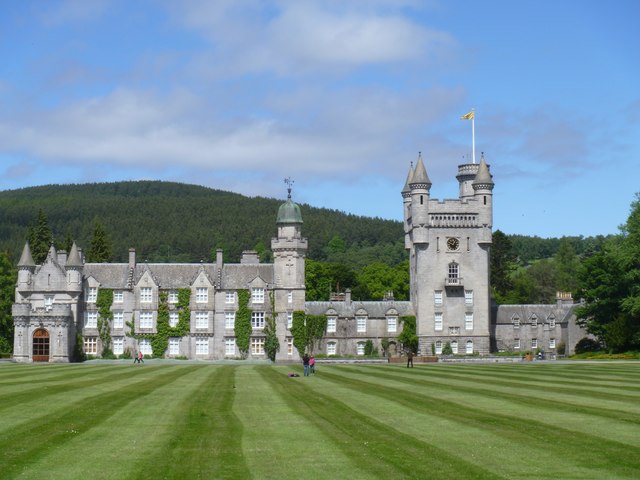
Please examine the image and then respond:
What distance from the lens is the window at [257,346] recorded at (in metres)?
90.8

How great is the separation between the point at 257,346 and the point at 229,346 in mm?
2599

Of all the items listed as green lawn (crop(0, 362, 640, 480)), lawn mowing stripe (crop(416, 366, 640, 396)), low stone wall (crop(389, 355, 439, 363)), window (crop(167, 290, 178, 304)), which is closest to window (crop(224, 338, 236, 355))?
window (crop(167, 290, 178, 304))

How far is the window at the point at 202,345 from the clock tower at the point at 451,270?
65.0 feet

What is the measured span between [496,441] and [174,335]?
72.0 metres

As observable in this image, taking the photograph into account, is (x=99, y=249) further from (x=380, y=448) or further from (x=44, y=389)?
(x=380, y=448)

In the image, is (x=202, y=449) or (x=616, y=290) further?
(x=616, y=290)

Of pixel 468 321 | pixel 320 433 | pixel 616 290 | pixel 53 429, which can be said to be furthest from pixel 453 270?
pixel 53 429

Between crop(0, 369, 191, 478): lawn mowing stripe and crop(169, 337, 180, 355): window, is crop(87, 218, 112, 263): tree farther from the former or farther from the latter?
crop(0, 369, 191, 478): lawn mowing stripe

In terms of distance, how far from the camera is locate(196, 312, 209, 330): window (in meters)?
91.1

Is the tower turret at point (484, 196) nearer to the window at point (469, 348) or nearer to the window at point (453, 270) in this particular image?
the window at point (453, 270)

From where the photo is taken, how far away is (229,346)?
9112 centimetres

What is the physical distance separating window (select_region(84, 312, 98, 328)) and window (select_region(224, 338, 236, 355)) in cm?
1195

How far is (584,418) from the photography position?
25.0m

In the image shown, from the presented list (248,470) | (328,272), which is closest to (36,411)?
(248,470)
